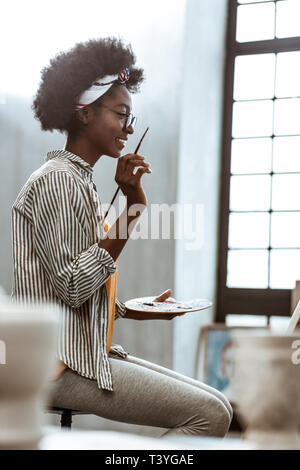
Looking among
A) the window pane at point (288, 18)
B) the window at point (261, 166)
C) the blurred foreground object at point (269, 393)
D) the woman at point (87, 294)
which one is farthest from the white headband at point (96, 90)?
the window pane at point (288, 18)

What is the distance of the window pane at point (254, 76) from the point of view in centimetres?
316

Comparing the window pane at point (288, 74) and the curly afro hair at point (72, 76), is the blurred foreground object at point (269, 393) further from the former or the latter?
the window pane at point (288, 74)

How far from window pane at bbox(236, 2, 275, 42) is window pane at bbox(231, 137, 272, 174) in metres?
0.56

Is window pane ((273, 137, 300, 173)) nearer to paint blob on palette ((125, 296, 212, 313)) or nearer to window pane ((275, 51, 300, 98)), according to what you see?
window pane ((275, 51, 300, 98))

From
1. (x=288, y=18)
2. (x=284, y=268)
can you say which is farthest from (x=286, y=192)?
(x=288, y=18)

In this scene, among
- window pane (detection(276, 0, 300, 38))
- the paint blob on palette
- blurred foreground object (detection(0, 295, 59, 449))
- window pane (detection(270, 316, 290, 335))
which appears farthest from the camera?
window pane (detection(276, 0, 300, 38))

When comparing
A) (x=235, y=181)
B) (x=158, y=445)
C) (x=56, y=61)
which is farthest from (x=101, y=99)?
(x=235, y=181)

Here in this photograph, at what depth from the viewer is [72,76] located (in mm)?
1388

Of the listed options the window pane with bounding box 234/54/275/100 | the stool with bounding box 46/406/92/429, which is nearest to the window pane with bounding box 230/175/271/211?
the window pane with bounding box 234/54/275/100

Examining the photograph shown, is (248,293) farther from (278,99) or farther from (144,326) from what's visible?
(278,99)

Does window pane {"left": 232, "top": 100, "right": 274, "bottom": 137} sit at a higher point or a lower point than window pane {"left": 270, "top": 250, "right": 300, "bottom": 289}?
higher

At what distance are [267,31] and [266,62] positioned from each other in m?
0.17

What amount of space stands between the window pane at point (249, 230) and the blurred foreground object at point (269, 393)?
101 inches

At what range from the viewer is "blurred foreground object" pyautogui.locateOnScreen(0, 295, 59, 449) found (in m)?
0.40
